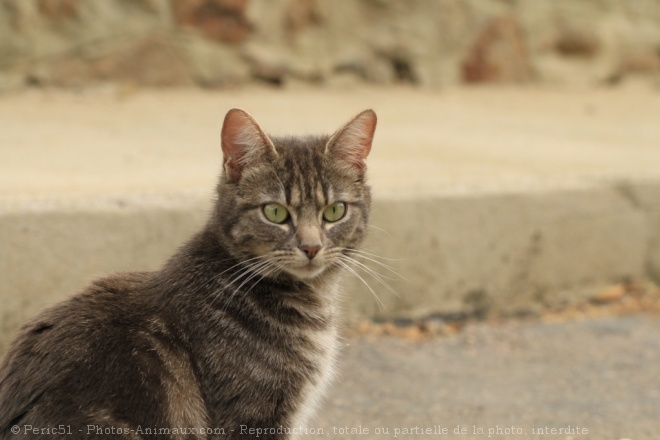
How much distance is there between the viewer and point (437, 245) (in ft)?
15.4

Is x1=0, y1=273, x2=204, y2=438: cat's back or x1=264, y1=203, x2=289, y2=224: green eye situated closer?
x1=0, y1=273, x2=204, y2=438: cat's back

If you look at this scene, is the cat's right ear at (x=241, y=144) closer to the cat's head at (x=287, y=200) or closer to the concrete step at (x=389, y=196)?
the cat's head at (x=287, y=200)

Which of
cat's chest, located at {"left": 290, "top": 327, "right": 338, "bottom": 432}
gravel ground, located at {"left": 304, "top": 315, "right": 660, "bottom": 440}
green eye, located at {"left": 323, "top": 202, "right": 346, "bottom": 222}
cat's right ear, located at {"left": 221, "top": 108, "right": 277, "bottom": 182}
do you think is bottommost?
gravel ground, located at {"left": 304, "top": 315, "right": 660, "bottom": 440}

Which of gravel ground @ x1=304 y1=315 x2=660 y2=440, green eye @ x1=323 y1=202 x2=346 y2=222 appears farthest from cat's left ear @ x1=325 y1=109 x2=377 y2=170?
gravel ground @ x1=304 y1=315 x2=660 y2=440

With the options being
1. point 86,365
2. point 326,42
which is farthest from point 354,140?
point 326,42

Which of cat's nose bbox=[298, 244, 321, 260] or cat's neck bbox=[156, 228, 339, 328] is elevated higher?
cat's nose bbox=[298, 244, 321, 260]

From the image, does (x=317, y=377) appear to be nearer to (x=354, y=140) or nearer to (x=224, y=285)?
(x=224, y=285)

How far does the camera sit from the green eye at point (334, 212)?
3.17 m

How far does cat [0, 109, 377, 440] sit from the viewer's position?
271 cm

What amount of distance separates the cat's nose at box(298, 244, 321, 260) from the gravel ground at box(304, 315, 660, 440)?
90 centimetres

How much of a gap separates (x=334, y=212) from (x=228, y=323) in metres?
0.50

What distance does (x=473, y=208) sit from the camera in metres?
4.73

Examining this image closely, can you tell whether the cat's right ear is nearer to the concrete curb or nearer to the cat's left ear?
the cat's left ear

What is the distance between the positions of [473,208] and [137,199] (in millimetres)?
1606
